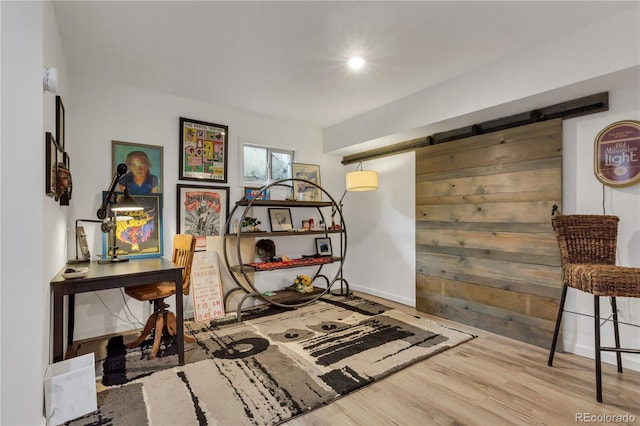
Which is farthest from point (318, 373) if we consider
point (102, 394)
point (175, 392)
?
point (102, 394)

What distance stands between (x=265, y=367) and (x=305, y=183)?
2593mm

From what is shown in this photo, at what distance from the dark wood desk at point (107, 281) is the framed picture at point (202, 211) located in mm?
878

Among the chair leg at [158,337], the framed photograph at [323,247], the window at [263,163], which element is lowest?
the chair leg at [158,337]

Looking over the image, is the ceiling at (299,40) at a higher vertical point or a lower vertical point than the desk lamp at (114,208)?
higher

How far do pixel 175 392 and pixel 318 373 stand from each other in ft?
3.12

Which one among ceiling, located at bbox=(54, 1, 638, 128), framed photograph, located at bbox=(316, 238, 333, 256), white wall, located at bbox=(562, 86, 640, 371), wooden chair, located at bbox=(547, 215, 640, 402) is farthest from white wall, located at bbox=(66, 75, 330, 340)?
white wall, located at bbox=(562, 86, 640, 371)

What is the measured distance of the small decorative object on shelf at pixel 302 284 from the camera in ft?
13.1

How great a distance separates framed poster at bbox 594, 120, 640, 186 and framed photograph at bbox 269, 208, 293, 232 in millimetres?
3180

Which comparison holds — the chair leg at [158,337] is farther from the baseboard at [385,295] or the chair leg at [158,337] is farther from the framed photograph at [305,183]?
Result: the baseboard at [385,295]

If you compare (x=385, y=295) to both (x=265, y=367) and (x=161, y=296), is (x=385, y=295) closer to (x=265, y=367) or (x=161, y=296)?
(x=265, y=367)

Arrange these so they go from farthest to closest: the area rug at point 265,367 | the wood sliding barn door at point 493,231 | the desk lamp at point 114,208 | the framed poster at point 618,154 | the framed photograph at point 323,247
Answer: the framed photograph at point 323,247
the wood sliding barn door at point 493,231
the desk lamp at point 114,208
the framed poster at point 618,154
the area rug at point 265,367

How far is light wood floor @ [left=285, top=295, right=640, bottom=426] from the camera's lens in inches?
68.9

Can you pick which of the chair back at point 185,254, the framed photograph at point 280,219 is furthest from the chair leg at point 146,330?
the framed photograph at point 280,219

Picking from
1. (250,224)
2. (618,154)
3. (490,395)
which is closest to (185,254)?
(250,224)
